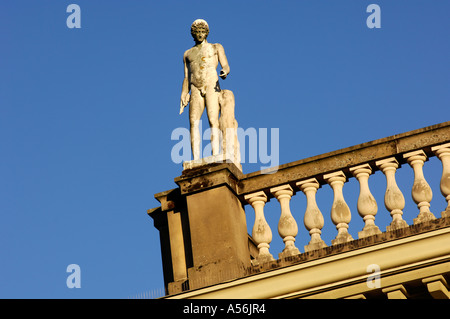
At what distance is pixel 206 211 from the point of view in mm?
14484

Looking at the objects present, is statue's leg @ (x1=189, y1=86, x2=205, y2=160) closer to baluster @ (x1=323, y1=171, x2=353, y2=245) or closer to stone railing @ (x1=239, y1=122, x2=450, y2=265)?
stone railing @ (x1=239, y1=122, x2=450, y2=265)

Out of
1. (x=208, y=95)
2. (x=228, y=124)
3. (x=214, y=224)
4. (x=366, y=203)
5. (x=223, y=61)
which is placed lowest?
(x=366, y=203)

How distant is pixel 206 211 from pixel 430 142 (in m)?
2.89

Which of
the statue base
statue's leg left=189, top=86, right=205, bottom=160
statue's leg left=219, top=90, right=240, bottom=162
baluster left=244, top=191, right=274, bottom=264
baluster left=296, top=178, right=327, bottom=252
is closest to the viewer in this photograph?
baluster left=296, top=178, right=327, bottom=252

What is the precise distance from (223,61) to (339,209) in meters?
2.93

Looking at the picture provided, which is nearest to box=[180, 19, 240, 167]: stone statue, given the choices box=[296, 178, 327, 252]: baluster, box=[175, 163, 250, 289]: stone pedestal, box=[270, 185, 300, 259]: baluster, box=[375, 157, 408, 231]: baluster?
box=[175, 163, 250, 289]: stone pedestal

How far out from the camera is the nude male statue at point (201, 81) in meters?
15.3

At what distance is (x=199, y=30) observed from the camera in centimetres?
1580

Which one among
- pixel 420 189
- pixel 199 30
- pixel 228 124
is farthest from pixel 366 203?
pixel 199 30

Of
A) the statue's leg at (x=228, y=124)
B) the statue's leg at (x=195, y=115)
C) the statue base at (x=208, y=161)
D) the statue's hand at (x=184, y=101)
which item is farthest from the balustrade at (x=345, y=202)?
the statue's hand at (x=184, y=101)

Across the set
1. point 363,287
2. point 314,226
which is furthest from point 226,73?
point 363,287

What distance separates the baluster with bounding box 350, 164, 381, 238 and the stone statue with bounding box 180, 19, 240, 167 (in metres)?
1.77

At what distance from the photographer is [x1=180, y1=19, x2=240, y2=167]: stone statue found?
15148 mm

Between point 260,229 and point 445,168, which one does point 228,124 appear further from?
point 445,168
